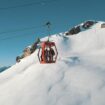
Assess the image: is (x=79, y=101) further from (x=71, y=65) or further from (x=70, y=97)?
(x=71, y=65)

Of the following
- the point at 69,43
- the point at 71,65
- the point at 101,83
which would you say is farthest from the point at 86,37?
the point at 101,83

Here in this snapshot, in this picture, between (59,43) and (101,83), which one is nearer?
(101,83)

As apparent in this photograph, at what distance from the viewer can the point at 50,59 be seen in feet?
95.8

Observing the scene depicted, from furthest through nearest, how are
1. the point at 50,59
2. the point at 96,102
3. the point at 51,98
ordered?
1. the point at 50,59
2. the point at 51,98
3. the point at 96,102

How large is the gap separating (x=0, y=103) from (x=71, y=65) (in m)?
9.23

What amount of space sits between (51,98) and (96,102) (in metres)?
3.76

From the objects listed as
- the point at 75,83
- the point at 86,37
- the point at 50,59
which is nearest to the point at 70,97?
the point at 75,83

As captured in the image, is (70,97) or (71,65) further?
(71,65)

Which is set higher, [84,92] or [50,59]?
[50,59]

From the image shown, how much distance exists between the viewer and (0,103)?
24.7 meters

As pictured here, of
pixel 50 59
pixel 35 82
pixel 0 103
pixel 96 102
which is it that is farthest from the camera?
pixel 50 59

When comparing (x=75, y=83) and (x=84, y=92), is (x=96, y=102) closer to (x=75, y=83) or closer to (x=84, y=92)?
(x=84, y=92)

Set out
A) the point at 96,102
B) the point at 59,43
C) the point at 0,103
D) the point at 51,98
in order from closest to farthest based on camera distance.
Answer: the point at 96,102
the point at 51,98
the point at 0,103
the point at 59,43

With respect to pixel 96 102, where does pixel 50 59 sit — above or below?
above
